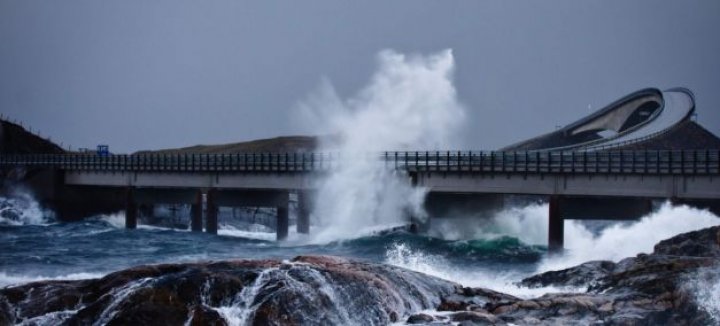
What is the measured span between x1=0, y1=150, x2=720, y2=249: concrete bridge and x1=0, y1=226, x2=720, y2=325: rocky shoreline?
2100 cm

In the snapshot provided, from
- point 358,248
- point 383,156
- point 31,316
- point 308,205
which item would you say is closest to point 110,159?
point 308,205

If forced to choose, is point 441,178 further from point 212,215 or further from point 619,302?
point 619,302

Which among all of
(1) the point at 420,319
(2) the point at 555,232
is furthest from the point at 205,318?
(2) the point at 555,232

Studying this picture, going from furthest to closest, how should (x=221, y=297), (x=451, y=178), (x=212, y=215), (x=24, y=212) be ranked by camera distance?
(x=24, y=212), (x=212, y=215), (x=451, y=178), (x=221, y=297)

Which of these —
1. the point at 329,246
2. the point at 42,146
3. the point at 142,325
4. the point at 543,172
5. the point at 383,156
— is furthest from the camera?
the point at 42,146

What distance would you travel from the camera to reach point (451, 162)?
185 ft

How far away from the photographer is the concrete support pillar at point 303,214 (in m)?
62.6

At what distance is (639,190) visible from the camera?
4709 cm

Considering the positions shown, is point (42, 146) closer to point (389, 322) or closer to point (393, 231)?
point (393, 231)

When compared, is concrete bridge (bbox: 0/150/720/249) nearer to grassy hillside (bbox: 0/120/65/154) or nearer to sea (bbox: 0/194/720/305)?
sea (bbox: 0/194/720/305)

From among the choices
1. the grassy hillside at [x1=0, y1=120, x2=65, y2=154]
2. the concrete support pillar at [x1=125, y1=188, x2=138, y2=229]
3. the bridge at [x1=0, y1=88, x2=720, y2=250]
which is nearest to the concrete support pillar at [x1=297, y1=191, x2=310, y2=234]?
the bridge at [x1=0, y1=88, x2=720, y2=250]

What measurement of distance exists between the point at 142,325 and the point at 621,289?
13.2 meters

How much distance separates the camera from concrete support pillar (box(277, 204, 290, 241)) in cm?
6359

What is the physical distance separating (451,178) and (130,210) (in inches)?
1103
